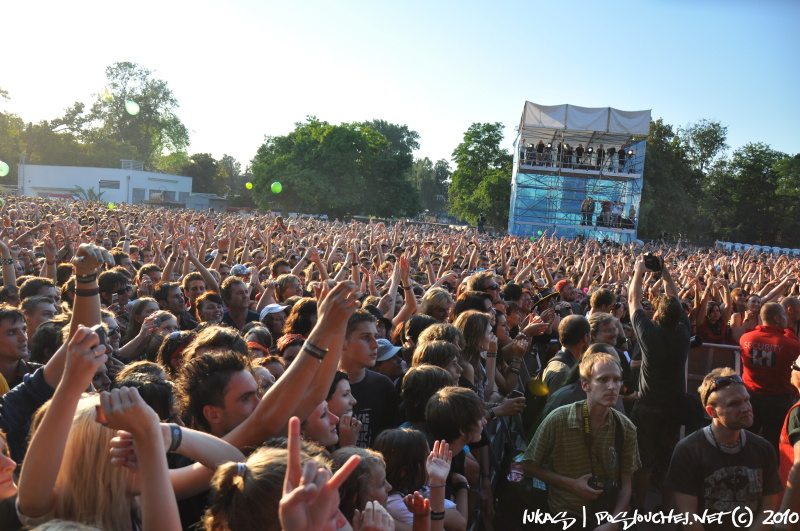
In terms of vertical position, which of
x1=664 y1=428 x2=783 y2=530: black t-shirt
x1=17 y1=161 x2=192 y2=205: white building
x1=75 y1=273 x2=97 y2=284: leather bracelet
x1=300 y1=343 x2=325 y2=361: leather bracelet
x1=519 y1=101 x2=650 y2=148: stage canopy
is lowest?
x1=664 y1=428 x2=783 y2=530: black t-shirt

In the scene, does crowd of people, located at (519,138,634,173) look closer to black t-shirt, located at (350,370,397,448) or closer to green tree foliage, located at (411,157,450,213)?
black t-shirt, located at (350,370,397,448)

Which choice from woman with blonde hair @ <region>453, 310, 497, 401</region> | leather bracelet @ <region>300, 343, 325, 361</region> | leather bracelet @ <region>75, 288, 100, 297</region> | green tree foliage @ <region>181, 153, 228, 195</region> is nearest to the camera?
leather bracelet @ <region>300, 343, 325, 361</region>

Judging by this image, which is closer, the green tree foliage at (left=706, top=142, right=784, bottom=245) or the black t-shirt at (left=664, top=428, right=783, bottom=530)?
the black t-shirt at (left=664, top=428, right=783, bottom=530)

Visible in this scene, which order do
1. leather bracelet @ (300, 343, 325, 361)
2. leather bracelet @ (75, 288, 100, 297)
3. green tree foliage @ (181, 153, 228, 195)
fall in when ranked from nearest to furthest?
leather bracelet @ (300, 343, 325, 361)
leather bracelet @ (75, 288, 100, 297)
green tree foliage @ (181, 153, 228, 195)

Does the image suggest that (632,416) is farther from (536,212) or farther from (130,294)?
(536,212)

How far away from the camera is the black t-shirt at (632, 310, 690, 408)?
16.5 feet

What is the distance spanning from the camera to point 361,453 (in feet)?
8.48

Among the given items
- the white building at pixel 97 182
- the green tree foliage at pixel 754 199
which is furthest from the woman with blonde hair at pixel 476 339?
the white building at pixel 97 182

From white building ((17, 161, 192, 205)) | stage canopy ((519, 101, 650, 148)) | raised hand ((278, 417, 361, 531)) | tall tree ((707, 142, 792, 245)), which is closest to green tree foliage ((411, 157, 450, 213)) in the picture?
white building ((17, 161, 192, 205))

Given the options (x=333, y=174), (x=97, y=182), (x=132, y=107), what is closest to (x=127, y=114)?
(x=132, y=107)

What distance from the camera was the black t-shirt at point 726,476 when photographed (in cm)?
366

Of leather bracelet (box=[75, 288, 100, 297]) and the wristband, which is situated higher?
leather bracelet (box=[75, 288, 100, 297])

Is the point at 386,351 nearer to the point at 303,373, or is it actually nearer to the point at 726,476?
the point at 303,373

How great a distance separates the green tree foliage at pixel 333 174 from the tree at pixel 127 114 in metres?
42.3
